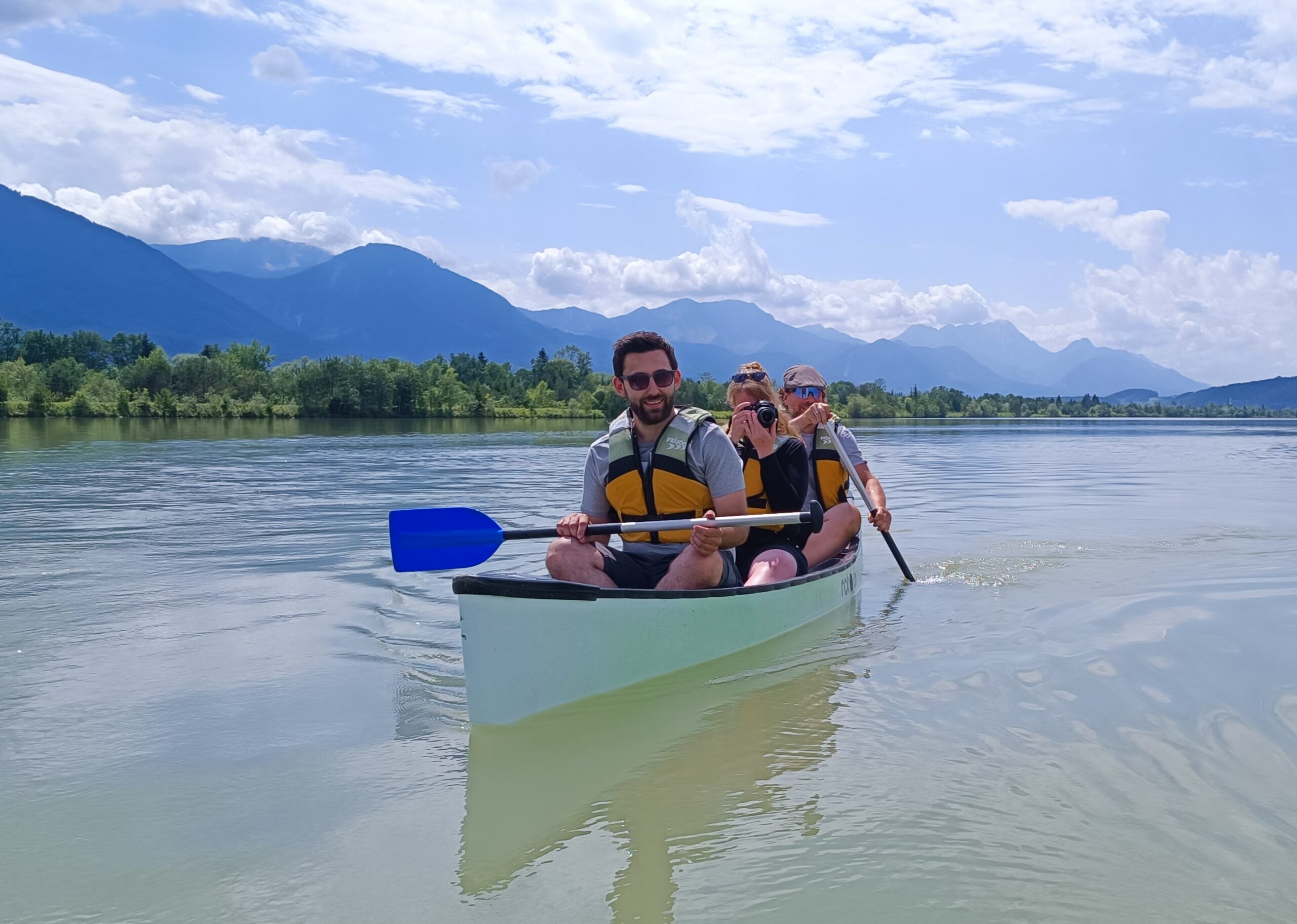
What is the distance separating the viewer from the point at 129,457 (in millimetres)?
22500

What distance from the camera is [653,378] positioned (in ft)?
16.0

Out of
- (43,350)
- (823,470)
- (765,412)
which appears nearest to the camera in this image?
(765,412)

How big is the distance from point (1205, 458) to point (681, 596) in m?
27.5

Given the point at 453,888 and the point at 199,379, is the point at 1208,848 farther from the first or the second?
the point at 199,379

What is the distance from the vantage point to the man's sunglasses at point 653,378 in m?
4.89

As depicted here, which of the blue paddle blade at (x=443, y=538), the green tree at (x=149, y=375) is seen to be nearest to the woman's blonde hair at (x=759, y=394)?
the blue paddle blade at (x=443, y=538)

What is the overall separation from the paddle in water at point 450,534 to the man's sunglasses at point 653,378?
82cm

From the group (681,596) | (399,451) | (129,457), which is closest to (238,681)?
(681,596)

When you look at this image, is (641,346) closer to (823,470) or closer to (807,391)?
(807,391)

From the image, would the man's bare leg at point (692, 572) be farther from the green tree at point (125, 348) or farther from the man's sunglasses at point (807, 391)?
the green tree at point (125, 348)

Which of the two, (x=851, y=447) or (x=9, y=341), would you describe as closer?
(x=851, y=447)

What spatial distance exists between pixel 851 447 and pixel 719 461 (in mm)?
2831

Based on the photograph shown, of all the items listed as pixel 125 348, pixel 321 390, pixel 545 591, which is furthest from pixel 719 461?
pixel 125 348

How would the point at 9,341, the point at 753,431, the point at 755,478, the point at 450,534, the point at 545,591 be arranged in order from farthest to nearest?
the point at 9,341, the point at 755,478, the point at 753,431, the point at 450,534, the point at 545,591
